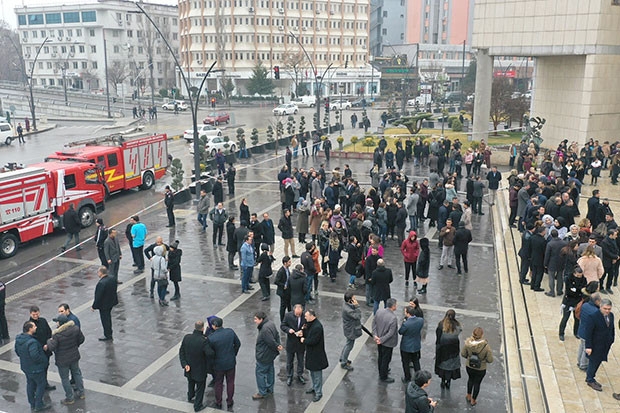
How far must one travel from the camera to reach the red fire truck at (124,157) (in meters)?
22.9

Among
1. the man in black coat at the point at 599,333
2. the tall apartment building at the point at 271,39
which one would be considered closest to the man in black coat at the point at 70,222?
the man in black coat at the point at 599,333

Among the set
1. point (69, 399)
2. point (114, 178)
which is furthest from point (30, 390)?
point (114, 178)

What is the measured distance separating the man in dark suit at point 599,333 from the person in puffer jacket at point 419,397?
10.4 ft

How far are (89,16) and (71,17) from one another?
411cm

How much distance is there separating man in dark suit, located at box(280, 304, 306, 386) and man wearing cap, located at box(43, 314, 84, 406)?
321 centimetres

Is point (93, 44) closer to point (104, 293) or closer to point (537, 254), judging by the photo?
point (104, 293)

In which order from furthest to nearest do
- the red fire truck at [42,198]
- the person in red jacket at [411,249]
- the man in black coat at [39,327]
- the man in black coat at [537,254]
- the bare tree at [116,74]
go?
the bare tree at [116,74]
the red fire truck at [42,198]
the person in red jacket at [411,249]
the man in black coat at [537,254]
the man in black coat at [39,327]

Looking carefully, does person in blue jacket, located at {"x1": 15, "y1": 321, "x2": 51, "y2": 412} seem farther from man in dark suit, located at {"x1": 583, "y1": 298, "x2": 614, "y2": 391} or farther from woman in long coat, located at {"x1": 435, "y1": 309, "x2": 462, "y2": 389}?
man in dark suit, located at {"x1": 583, "y1": 298, "x2": 614, "y2": 391}

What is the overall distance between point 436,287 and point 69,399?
836 cm

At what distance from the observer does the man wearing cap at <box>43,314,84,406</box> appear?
8.79 meters

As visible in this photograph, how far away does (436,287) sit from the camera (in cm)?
1384

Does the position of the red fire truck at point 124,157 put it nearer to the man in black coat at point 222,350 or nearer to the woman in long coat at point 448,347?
the man in black coat at point 222,350

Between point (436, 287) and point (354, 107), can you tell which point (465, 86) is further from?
point (436, 287)

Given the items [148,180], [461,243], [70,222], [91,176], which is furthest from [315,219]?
[148,180]
